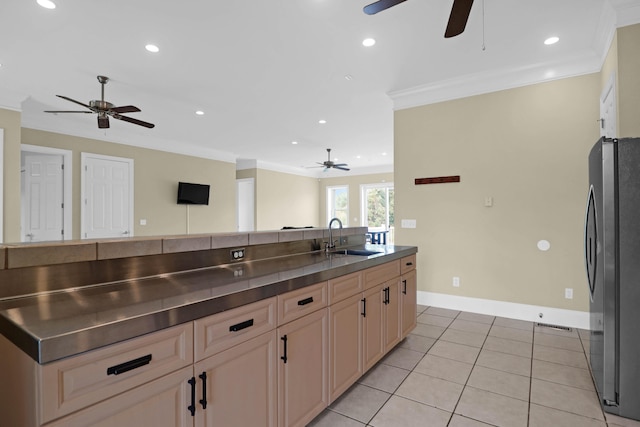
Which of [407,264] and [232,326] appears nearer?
[232,326]

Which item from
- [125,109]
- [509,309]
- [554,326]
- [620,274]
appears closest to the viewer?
[620,274]

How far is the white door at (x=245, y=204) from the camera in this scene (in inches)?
360

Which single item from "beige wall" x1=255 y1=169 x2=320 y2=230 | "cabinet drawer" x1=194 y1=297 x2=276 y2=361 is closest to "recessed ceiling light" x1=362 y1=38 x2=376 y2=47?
"cabinet drawer" x1=194 y1=297 x2=276 y2=361

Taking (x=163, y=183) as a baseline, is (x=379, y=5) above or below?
above

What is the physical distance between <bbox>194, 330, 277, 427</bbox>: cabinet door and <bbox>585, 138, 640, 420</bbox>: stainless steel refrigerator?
1.99 meters

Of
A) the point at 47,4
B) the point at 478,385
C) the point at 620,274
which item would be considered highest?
the point at 47,4

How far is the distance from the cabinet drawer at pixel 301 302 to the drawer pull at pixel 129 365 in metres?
0.63

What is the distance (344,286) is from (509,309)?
109 inches

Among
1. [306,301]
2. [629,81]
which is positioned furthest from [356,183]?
[306,301]

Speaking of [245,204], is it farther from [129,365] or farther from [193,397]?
[129,365]

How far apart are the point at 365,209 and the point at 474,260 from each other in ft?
20.6

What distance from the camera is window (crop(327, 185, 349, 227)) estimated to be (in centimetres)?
1056

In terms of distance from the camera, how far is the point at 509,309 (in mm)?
3762

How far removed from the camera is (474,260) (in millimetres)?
3953
